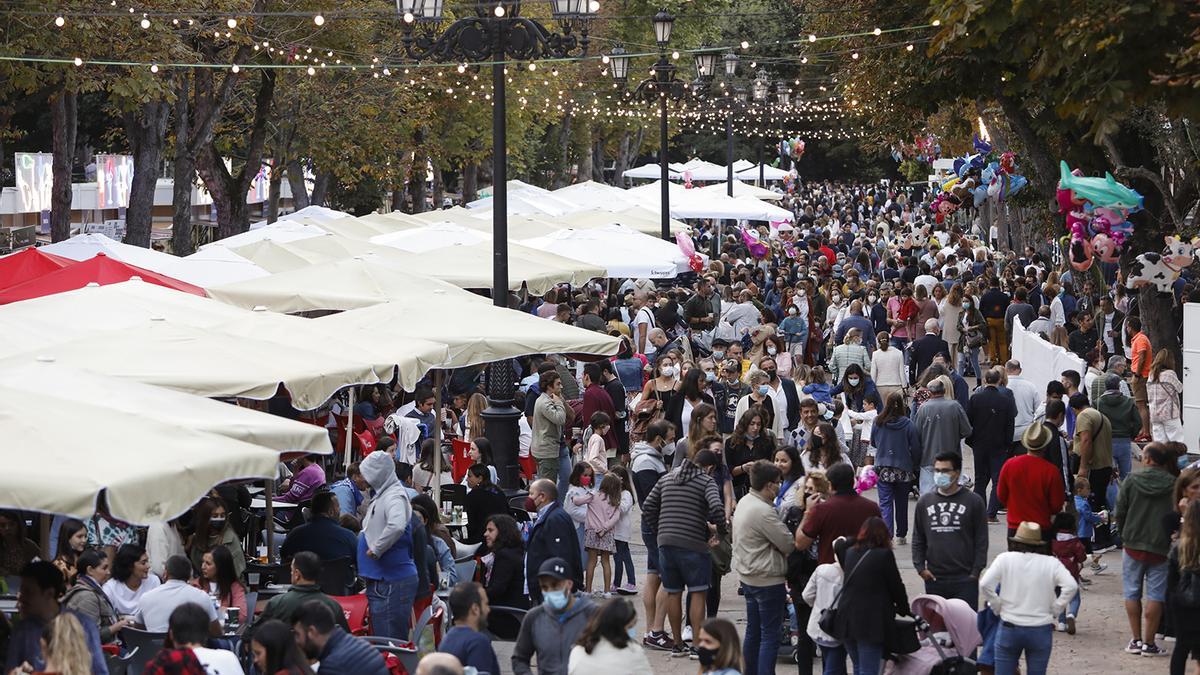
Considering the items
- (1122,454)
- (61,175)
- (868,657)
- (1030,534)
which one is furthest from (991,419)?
(61,175)

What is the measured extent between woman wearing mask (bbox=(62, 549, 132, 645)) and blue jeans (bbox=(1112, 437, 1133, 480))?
907 centimetres

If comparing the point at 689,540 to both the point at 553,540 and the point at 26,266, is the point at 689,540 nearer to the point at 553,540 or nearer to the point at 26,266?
the point at 553,540

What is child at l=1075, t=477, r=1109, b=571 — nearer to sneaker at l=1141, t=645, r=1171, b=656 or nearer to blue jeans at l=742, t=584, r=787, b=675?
sneaker at l=1141, t=645, r=1171, b=656

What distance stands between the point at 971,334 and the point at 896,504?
911cm

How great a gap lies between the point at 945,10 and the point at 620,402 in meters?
5.44

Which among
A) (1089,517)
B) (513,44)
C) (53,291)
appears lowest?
(1089,517)

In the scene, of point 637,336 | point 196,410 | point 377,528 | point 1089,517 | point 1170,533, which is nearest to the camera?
point 196,410

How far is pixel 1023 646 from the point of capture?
31.1 feet

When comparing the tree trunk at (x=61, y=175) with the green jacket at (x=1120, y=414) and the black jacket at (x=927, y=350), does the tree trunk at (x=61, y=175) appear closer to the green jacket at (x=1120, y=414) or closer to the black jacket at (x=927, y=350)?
the black jacket at (x=927, y=350)

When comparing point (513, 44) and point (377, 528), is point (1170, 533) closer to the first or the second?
point (377, 528)

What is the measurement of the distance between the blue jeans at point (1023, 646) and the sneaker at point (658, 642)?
2695 millimetres

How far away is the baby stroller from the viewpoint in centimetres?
915

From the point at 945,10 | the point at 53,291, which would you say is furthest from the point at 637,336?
the point at 945,10

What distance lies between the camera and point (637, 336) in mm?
22719
